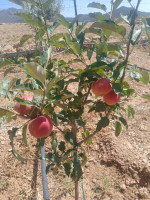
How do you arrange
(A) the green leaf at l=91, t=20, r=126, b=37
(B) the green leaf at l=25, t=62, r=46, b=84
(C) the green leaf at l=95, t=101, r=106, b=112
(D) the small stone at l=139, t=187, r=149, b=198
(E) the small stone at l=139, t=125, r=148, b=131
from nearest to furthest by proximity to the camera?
(B) the green leaf at l=25, t=62, r=46, b=84 → (A) the green leaf at l=91, t=20, r=126, b=37 → (C) the green leaf at l=95, t=101, r=106, b=112 → (D) the small stone at l=139, t=187, r=149, b=198 → (E) the small stone at l=139, t=125, r=148, b=131

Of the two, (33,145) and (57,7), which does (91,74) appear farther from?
(57,7)

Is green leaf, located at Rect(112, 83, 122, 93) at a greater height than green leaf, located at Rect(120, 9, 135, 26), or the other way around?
green leaf, located at Rect(120, 9, 135, 26)

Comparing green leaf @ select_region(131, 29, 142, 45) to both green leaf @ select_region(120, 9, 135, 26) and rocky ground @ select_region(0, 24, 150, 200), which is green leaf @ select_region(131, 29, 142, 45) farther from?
rocky ground @ select_region(0, 24, 150, 200)

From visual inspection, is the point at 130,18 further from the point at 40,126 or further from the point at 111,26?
the point at 40,126

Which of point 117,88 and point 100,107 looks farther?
point 100,107

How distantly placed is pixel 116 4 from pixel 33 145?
5.26 feet

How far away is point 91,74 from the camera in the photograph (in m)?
0.84

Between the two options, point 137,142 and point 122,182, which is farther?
point 137,142

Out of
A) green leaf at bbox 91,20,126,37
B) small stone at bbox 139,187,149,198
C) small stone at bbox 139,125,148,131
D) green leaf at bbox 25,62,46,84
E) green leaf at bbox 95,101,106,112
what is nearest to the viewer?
green leaf at bbox 25,62,46,84

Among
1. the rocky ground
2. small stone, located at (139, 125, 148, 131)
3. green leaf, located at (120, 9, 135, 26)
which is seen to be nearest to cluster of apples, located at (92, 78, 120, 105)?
green leaf, located at (120, 9, 135, 26)

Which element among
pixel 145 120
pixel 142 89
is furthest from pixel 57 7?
pixel 145 120

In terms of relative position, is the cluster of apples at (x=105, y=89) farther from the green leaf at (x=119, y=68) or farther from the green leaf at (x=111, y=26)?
the green leaf at (x=111, y=26)

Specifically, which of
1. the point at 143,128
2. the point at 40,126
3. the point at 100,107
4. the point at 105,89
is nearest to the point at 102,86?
the point at 105,89

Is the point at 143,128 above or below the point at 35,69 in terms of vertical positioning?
below
